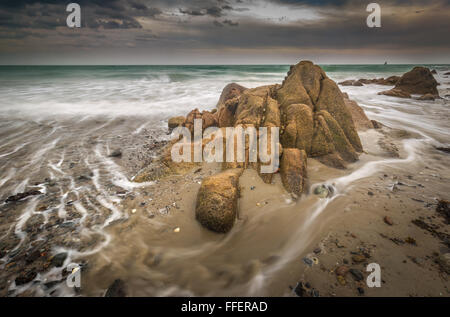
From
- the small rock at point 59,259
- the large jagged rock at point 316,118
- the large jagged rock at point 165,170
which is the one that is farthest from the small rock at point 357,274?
the small rock at point 59,259

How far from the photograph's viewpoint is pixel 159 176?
525cm

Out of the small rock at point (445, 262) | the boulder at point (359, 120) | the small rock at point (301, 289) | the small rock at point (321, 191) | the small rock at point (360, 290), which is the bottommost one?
the small rock at point (301, 289)

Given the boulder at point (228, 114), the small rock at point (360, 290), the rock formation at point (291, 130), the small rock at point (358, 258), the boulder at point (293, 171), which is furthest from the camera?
the boulder at point (228, 114)

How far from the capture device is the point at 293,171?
454 centimetres

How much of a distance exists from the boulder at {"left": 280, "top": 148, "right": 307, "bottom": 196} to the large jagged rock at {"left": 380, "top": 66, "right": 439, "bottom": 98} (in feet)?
61.2

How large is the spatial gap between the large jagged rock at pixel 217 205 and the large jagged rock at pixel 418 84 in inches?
816

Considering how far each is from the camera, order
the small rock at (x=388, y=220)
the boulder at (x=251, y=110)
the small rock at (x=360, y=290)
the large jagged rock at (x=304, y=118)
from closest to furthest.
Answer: the small rock at (x=360, y=290) → the small rock at (x=388, y=220) → the large jagged rock at (x=304, y=118) → the boulder at (x=251, y=110)

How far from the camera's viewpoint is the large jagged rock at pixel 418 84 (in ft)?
56.1

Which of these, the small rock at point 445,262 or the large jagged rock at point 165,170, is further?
the large jagged rock at point 165,170

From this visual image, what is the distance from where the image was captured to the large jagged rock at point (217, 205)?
3.46m

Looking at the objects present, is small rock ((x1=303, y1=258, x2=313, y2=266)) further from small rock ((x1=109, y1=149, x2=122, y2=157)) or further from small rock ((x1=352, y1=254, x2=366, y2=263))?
small rock ((x1=109, y1=149, x2=122, y2=157))

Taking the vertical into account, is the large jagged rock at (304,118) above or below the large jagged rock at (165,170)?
above

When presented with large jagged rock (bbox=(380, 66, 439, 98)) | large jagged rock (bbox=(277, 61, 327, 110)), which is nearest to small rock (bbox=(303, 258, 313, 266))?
large jagged rock (bbox=(277, 61, 327, 110))

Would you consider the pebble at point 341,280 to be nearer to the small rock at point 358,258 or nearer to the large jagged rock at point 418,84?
the small rock at point 358,258
